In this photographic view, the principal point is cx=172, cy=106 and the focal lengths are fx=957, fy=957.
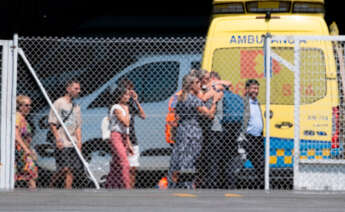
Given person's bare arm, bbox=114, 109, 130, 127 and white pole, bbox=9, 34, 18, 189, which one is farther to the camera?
person's bare arm, bbox=114, 109, 130, 127

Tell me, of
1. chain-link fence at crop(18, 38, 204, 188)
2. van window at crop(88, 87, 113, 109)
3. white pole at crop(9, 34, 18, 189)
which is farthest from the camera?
van window at crop(88, 87, 113, 109)

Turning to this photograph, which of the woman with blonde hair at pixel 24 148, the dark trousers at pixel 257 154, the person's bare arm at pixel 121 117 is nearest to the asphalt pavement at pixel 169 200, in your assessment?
the dark trousers at pixel 257 154

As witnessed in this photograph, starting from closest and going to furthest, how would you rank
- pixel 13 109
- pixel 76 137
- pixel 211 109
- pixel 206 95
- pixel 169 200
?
pixel 169 200, pixel 13 109, pixel 211 109, pixel 206 95, pixel 76 137

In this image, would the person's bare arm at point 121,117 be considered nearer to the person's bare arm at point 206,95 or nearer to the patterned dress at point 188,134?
the patterned dress at point 188,134

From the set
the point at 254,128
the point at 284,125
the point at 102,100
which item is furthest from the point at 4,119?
the point at 284,125

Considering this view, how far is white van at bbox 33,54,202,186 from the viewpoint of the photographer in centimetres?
1271

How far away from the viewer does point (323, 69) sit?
1205cm

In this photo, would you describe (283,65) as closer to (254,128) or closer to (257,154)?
(254,128)

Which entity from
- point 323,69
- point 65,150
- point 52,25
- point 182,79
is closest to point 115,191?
point 65,150

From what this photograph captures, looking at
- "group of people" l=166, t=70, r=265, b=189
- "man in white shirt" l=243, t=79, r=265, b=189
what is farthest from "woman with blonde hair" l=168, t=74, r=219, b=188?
"man in white shirt" l=243, t=79, r=265, b=189

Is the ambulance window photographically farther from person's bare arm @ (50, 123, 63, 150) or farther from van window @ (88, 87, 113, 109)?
person's bare arm @ (50, 123, 63, 150)

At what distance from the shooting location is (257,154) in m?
12.0

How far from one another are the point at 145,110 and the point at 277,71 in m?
1.96

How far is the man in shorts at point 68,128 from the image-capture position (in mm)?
12219
